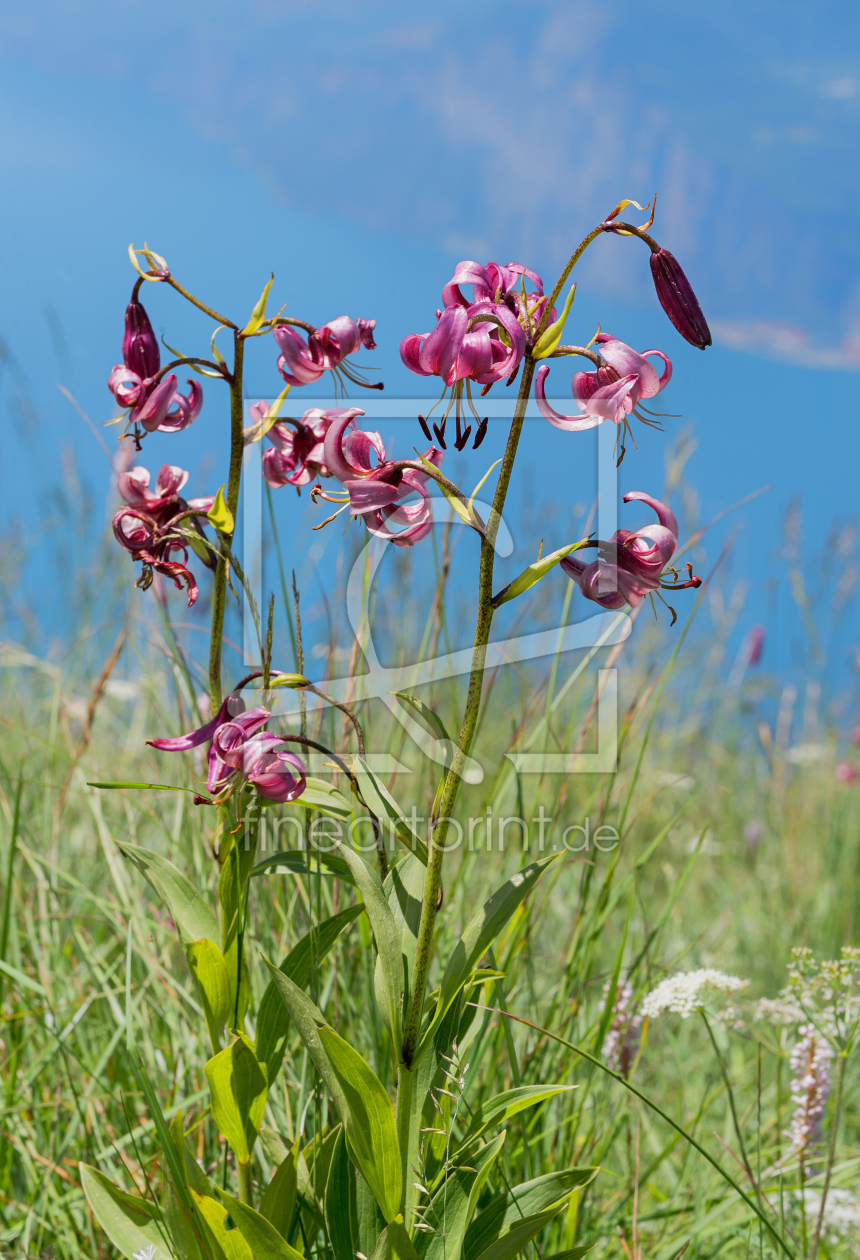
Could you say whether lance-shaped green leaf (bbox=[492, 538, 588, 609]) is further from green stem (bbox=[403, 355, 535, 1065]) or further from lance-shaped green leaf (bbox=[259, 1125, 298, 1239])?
lance-shaped green leaf (bbox=[259, 1125, 298, 1239])

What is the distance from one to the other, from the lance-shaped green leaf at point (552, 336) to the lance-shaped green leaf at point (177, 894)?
756 mm

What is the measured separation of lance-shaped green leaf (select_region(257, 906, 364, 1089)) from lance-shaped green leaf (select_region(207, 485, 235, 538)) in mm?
497

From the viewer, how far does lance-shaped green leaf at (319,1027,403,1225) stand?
1.01 m

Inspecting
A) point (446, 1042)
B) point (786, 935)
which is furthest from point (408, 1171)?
point (786, 935)

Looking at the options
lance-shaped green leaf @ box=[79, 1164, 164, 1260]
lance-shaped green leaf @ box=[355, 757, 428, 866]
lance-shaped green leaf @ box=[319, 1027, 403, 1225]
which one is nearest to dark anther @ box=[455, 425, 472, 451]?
lance-shaped green leaf @ box=[355, 757, 428, 866]

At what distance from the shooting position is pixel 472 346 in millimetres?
959

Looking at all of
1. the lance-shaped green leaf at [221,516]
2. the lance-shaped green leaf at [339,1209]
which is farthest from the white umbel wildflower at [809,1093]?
the lance-shaped green leaf at [221,516]

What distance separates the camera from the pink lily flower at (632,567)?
1.00 meters

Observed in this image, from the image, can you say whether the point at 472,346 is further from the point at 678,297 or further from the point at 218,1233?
the point at 218,1233

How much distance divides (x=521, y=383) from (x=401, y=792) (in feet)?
6.93

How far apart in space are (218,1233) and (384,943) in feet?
1.41

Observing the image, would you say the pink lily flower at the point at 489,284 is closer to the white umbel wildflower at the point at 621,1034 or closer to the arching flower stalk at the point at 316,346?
the arching flower stalk at the point at 316,346

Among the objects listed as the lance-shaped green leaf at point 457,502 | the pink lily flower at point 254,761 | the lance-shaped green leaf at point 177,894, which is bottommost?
the lance-shaped green leaf at point 177,894

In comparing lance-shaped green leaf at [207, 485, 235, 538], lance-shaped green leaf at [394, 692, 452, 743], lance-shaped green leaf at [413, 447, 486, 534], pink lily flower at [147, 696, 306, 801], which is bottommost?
pink lily flower at [147, 696, 306, 801]
